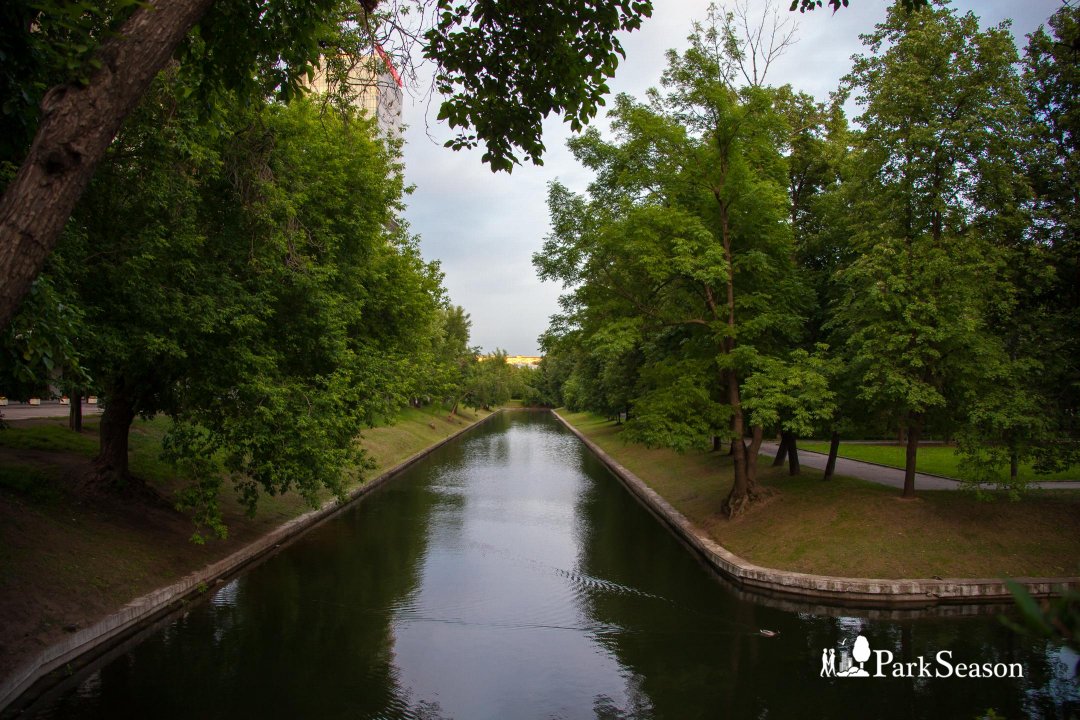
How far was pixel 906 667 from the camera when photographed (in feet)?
32.4

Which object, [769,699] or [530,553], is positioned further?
[530,553]

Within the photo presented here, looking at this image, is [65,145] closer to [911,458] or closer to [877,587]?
[877,587]

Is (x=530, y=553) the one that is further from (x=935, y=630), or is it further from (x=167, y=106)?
(x=167, y=106)

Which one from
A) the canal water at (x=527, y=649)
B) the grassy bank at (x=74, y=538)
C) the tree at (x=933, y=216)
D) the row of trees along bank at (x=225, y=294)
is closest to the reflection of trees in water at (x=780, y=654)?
the canal water at (x=527, y=649)

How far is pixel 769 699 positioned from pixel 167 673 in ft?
27.6

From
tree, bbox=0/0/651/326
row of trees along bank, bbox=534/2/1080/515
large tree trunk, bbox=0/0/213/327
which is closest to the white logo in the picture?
row of trees along bank, bbox=534/2/1080/515

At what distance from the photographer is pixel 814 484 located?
18.3 m

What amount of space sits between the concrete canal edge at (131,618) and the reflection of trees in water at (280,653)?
16.7 inches

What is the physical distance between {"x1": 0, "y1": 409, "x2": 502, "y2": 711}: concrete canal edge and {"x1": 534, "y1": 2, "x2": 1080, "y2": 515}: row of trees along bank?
381 inches

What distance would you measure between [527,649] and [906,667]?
18.9 feet

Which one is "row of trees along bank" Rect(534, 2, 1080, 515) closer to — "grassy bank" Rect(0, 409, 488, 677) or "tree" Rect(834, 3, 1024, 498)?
"tree" Rect(834, 3, 1024, 498)

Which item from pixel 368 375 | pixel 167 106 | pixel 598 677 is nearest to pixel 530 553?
pixel 368 375

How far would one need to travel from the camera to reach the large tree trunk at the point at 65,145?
11.6 ft

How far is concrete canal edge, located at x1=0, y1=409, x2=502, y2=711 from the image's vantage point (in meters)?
8.46
